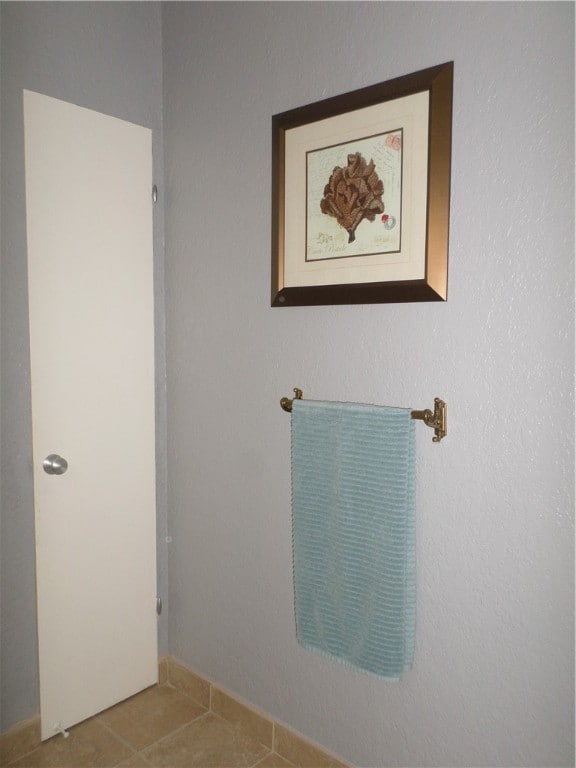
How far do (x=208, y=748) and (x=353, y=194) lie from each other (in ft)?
5.72

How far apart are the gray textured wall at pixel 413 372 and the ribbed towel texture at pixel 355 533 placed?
0.28ft

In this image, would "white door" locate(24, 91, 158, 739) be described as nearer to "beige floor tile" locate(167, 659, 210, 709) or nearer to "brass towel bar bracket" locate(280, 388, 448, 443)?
"beige floor tile" locate(167, 659, 210, 709)

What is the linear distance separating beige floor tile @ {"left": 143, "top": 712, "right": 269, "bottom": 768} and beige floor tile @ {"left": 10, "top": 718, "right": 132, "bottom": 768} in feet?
0.35

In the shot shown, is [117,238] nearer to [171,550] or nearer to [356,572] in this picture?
[171,550]

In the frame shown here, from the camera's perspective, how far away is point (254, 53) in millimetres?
1799

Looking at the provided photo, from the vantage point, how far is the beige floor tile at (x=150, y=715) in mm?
1928

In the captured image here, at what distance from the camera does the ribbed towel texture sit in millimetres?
1451

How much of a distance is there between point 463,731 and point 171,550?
1161 millimetres

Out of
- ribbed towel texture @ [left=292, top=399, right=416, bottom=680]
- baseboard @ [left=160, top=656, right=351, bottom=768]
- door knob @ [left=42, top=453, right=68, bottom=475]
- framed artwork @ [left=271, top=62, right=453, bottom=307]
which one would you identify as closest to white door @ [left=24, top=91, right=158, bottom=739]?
door knob @ [left=42, top=453, right=68, bottom=475]

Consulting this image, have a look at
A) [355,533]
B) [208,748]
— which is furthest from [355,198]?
[208,748]

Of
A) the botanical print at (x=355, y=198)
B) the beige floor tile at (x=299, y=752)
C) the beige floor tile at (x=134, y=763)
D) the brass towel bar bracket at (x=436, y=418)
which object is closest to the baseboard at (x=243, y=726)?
the beige floor tile at (x=299, y=752)

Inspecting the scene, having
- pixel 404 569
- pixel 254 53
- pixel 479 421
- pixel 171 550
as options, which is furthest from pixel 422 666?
pixel 254 53

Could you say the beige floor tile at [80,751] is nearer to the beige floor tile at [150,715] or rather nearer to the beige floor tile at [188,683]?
the beige floor tile at [150,715]

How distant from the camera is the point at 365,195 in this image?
60.6 inches
